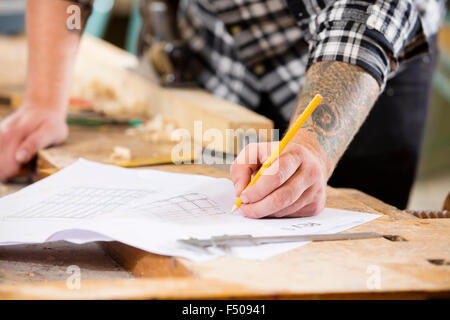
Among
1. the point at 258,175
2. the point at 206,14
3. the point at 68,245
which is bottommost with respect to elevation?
the point at 68,245

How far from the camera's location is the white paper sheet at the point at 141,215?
750 mm

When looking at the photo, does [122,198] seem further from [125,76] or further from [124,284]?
[125,76]

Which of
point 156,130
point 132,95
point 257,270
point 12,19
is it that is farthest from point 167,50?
point 12,19

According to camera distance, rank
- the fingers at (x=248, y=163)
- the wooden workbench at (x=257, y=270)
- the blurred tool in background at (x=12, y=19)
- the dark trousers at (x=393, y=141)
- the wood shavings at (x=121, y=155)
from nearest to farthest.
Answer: the wooden workbench at (x=257, y=270) < the fingers at (x=248, y=163) < the wood shavings at (x=121, y=155) < the dark trousers at (x=393, y=141) < the blurred tool in background at (x=12, y=19)

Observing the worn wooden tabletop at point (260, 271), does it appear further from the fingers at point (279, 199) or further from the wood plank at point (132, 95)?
the wood plank at point (132, 95)

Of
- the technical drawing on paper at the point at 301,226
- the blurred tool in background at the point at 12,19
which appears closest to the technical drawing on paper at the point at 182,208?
the technical drawing on paper at the point at 301,226

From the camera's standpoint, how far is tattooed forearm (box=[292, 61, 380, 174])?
0.96 metres

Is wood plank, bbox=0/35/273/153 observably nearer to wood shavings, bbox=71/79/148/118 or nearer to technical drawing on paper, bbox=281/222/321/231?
wood shavings, bbox=71/79/148/118

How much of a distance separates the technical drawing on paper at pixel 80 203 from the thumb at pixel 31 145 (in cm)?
33

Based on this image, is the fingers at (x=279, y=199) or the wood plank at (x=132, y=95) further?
the wood plank at (x=132, y=95)

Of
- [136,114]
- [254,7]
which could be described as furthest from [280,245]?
[136,114]

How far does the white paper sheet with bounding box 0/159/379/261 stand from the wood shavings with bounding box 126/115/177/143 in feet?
1.10
